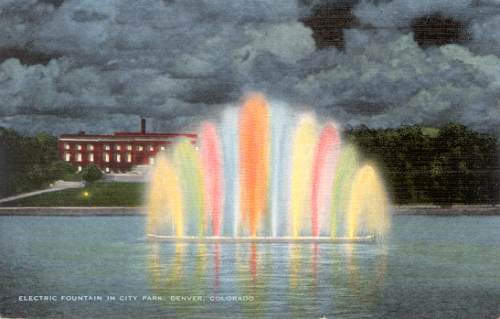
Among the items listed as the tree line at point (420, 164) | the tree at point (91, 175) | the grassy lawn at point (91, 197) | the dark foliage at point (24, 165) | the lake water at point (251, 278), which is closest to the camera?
the lake water at point (251, 278)

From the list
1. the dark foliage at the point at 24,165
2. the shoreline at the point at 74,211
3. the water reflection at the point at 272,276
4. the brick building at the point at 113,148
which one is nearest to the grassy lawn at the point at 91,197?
the shoreline at the point at 74,211

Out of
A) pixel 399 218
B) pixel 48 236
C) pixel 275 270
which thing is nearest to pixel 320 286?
pixel 275 270

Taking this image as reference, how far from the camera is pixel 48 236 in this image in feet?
146

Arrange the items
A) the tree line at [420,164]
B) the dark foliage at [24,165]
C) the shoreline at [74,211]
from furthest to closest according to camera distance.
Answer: the tree line at [420,164] → the dark foliage at [24,165] → the shoreline at [74,211]

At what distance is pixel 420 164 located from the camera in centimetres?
7062

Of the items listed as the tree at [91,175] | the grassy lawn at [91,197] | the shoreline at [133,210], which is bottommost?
the shoreline at [133,210]

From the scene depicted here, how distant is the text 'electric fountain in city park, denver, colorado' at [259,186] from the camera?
37875 mm

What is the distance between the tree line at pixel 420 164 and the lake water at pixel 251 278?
25035 millimetres

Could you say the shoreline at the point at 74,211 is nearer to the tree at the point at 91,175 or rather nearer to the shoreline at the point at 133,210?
the shoreline at the point at 133,210

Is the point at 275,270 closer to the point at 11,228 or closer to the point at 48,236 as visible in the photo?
the point at 48,236

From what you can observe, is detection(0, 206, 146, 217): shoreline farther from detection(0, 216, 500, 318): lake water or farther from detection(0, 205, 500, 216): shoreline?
detection(0, 216, 500, 318): lake water

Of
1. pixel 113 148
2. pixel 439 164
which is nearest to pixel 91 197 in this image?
pixel 439 164

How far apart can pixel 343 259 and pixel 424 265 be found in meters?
2.86

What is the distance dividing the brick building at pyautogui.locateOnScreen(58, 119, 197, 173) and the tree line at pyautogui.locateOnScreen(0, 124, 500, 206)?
1434 cm
